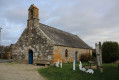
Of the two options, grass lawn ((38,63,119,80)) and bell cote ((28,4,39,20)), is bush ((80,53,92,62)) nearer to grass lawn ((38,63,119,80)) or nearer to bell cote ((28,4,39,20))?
bell cote ((28,4,39,20))

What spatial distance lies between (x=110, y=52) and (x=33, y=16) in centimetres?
1350

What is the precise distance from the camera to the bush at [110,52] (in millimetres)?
20375

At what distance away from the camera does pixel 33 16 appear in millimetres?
20672

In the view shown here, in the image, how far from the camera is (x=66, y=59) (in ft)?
70.2

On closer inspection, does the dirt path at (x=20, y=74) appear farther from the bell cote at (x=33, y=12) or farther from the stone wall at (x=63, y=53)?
the bell cote at (x=33, y=12)

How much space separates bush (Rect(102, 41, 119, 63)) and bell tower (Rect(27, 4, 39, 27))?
11784 mm

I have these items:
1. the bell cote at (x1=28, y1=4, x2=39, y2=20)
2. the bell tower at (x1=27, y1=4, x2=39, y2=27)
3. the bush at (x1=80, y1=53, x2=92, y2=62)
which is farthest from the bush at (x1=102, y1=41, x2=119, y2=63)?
the bell cote at (x1=28, y1=4, x2=39, y2=20)

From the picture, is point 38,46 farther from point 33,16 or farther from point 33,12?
point 33,12

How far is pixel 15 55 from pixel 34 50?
4.78 m

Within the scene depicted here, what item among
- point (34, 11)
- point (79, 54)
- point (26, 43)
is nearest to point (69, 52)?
point (79, 54)

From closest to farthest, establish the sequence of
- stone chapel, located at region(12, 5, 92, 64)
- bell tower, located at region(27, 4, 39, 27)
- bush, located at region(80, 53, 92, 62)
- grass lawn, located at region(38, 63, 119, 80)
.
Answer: grass lawn, located at region(38, 63, 119, 80) < stone chapel, located at region(12, 5, 92, 64) < bell tower, located at region(27, 4, 39, 27) < bush, located at region(80, 53, 92, 62)

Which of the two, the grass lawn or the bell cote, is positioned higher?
the bell cote

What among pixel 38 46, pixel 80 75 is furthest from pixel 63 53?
pixel 80 75

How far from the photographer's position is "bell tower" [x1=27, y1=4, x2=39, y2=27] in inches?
812
